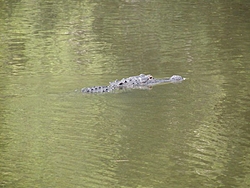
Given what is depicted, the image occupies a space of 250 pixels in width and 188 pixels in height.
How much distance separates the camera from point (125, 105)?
31.5 feet

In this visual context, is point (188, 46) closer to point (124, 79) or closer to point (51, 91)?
point (124, 79)

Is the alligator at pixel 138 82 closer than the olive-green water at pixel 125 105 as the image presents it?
No

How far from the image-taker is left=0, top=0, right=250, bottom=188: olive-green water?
7.06 m

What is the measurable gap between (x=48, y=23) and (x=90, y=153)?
987 centimetres

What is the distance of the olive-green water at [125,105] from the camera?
23.2 feet

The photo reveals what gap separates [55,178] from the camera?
686 cm

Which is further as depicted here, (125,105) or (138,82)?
(138,82)

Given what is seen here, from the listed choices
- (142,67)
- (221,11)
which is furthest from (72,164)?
(221,11)

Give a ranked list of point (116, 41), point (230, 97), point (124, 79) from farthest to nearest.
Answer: point (116, 41)
point (124, 79)
point (230, 97)

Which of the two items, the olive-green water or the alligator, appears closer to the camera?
the olive-green water

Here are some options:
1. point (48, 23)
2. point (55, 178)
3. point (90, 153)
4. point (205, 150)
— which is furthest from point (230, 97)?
point (48, 23)

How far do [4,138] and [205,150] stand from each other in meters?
2.53

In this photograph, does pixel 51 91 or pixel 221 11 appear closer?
pixel 51 91

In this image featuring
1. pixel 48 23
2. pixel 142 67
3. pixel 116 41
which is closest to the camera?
pixel 142 67
